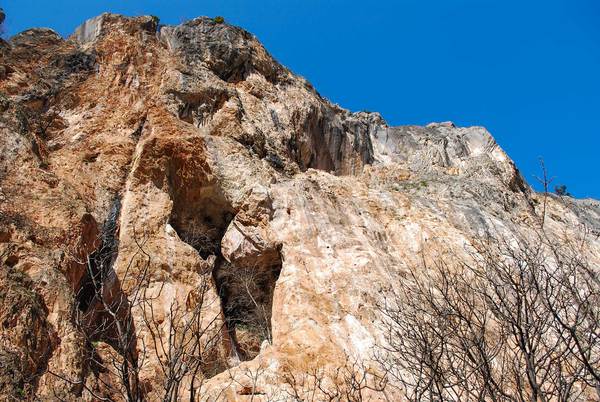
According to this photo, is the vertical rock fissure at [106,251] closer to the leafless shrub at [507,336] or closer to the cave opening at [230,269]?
the cave opening at [230,269]

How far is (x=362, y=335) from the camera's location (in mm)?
11641

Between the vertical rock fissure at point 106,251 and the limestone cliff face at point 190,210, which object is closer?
the limestone cliff face at point 190,210

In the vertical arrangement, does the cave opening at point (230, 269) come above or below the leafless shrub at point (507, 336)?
above

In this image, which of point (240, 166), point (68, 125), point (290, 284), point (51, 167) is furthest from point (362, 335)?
point (68, 125)

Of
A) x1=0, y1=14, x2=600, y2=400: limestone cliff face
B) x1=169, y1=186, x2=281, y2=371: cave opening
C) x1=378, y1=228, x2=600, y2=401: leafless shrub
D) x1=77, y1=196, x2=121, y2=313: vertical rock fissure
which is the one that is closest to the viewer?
x1=378, y1=228, x2=600, y2=401: leafless shrub

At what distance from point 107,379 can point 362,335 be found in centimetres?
550

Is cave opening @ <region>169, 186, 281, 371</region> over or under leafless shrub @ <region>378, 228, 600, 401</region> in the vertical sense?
over

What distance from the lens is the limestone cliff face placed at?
1030 centimetres

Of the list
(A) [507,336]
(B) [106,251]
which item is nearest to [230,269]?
(B) [106,251]

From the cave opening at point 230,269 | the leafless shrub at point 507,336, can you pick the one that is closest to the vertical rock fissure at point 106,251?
the cave opening at point 230,269

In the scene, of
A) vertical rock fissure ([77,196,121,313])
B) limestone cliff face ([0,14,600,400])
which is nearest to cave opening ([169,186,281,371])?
limestone cliff face ([0,14,600,400])

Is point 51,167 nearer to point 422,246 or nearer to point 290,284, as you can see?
point 290,284

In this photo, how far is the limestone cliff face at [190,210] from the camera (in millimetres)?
10297

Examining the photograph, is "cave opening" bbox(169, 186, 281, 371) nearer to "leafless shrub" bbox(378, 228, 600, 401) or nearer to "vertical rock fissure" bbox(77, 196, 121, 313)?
"vertical rock fissure" bbox(77, 196, 121, 313)
